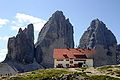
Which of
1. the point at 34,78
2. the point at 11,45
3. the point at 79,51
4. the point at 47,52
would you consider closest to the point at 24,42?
the point at 11,45

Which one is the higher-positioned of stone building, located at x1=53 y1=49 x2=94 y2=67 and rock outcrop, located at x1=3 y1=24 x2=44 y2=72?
rock outcrop, located at x1=3 y1=24 x2=44 y2=72

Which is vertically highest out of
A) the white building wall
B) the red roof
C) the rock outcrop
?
the rock outcrop

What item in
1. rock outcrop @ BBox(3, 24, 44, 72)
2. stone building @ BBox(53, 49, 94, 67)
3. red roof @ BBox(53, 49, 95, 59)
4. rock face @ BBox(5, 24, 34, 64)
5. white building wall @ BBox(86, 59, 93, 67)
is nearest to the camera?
stone building @ BBox(53, 49, 94, 67)

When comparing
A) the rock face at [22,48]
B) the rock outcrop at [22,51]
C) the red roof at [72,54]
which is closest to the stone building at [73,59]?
the red roof at [72,54]

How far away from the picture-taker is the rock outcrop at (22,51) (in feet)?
560

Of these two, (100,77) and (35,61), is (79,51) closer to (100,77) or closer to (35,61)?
(100,77)

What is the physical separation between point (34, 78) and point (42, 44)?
144058 mm

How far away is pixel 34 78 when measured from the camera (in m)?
56.2

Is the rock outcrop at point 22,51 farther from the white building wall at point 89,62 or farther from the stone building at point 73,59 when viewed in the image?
the white building wall at point 89,62

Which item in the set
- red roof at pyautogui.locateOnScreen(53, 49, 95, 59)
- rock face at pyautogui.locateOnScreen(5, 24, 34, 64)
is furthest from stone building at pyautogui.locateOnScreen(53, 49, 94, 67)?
rock face at pyautogui.locateOnScreen(5, 24, 34, 64)

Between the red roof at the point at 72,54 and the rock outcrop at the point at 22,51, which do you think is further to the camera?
the rock outcrop at the point at 22,51

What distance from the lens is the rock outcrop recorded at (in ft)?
560

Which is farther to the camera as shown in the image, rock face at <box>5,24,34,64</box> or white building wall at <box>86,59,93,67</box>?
rock face at <box>5,24,34,64</box>

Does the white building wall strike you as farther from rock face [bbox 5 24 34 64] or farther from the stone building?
rock face [bbox 5 24 34 64]
